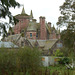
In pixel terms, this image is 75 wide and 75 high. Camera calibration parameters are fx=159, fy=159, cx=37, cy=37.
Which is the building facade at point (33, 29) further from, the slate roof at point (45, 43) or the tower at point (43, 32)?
the slate roof at point (45, 43)

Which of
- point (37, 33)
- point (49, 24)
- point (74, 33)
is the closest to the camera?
point (74, 33)

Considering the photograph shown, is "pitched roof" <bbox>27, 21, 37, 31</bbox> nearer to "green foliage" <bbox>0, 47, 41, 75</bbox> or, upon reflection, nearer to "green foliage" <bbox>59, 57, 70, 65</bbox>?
"green foliage" <bbox>59, 57, 70, 65</bbox>

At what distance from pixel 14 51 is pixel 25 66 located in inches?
86.5

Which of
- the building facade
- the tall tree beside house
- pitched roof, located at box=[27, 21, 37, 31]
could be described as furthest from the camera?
pitched roof, located at box=[27, 21, 37, 31]

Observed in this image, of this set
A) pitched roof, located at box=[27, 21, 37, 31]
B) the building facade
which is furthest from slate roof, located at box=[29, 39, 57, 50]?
pitched roof, located at box=[27, 21, 37, 31]

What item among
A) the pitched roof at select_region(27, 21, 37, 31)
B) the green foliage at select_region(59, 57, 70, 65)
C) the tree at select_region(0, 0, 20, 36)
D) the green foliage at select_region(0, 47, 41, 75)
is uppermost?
the pitched roof at select_region(27, 21, 37, 31)

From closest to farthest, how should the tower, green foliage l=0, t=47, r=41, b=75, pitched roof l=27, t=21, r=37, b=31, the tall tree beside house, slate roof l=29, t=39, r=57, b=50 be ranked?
green foliage l=0, t=47, r=41, b=75 → the tall tree beside house → slate roof l=29, t=39, r=57, b=50 → the tower → pitched roof l=27, t=21, r=37, b=31

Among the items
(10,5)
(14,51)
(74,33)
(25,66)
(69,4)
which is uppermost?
(69,4)

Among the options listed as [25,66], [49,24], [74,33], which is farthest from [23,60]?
[49,24]

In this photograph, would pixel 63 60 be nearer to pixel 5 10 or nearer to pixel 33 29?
pixel 5 10

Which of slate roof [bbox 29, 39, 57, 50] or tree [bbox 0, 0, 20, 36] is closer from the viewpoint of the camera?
tree [bbox 0, 0, 20, 36]

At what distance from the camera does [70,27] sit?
3069 cm

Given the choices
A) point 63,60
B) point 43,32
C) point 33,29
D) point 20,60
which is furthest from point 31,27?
point 20,60

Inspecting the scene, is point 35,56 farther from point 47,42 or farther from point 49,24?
point 49,24
